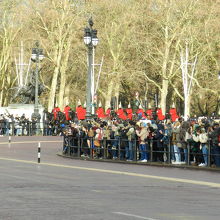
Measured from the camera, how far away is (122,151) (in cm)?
3597

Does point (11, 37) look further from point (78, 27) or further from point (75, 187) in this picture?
point (75, 187)

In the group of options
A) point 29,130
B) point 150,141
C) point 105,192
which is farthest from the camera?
point 29,130

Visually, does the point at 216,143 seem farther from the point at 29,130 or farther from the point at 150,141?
the point at 29,130

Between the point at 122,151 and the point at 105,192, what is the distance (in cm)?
1525

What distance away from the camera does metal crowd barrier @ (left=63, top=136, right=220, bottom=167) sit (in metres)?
31.9

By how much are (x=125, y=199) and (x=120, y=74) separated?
68.2m

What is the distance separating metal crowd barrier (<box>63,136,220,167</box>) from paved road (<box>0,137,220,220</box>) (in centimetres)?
127

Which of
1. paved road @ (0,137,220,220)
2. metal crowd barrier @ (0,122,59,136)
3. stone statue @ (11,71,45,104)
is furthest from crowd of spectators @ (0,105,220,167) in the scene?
stone statue @ (11,71,45,104)

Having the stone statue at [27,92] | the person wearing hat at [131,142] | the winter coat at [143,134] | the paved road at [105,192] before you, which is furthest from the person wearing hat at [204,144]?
the stone statue at [27,92]

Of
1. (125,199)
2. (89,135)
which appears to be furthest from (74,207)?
(89,135)

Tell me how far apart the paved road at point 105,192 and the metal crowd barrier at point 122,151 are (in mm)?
1274

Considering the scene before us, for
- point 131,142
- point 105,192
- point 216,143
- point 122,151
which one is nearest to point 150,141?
point 131,142

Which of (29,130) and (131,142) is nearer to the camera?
(131,142)

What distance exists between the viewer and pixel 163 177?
2634 cm
